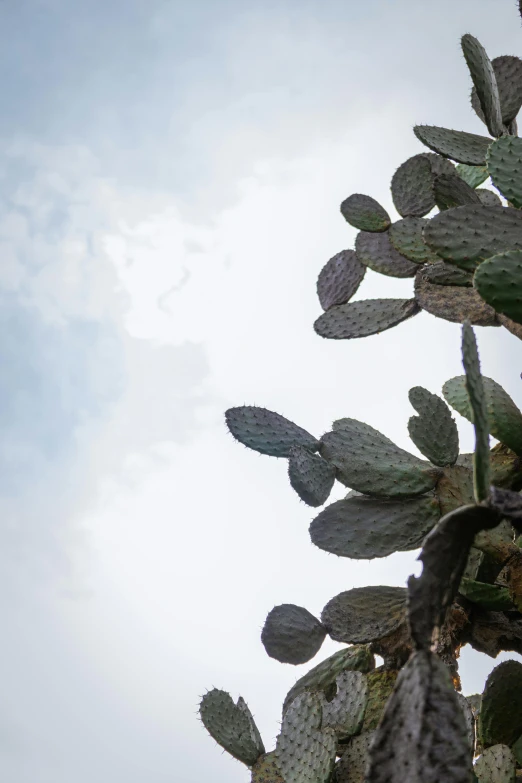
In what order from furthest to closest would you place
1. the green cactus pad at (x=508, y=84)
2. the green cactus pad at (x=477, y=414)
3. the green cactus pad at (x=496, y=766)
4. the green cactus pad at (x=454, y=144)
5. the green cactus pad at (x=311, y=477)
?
the green cactus pad at (x=508, y=84), the green cactus pad at (x=454, y=144), the green cactus pad at (x=311, y=477), the green cactus pad at (x=496, y=766), the green cactus pad at (x=477, y=414)

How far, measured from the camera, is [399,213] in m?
2.71

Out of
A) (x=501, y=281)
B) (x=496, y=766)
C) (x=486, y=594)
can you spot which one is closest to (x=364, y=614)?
(x=486, y=594)

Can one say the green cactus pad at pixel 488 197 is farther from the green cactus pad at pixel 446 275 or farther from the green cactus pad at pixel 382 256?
the green cactus pad at pixel 446 275

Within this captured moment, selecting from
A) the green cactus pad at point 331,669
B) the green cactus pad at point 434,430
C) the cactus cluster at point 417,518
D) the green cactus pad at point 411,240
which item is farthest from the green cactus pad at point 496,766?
the green cactus pad at point 411,240

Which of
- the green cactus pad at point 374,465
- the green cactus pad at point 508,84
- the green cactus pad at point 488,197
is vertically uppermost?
the green cactus pad at point 508,84

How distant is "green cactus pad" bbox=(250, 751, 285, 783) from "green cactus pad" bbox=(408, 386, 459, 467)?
3.16 feet

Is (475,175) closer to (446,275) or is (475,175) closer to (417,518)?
(446,275)

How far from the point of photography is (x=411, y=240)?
2518 mm

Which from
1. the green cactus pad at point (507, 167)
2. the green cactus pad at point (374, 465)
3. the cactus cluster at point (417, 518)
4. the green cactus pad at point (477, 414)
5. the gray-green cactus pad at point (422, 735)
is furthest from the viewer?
the green cactus pad at point (374, 465)

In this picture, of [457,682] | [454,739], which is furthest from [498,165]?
[454,739]

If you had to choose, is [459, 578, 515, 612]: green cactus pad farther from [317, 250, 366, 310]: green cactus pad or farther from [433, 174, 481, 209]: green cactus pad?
[317, 250, 366, 310]: green cactus pad

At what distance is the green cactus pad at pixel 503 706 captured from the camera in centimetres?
188

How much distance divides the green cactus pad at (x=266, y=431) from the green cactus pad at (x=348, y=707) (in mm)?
688

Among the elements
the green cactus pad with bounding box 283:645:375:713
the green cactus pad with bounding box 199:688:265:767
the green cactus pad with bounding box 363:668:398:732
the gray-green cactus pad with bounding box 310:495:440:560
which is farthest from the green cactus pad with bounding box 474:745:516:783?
the green cactus pad with bounding box 199:688:265:767
